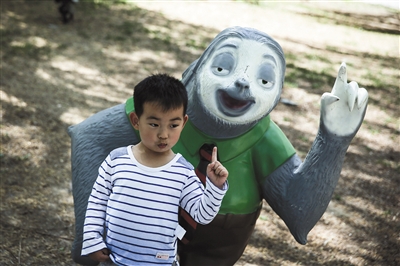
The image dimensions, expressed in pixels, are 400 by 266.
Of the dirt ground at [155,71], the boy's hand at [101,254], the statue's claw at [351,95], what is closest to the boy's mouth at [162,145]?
the boy's hand at [101,254]

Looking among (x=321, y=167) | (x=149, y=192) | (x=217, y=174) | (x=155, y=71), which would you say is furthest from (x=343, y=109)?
(x=155, y=71)

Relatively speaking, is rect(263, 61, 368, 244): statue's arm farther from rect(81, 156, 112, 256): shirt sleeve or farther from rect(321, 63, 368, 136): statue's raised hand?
rect(81, 156, 112, 256): shirt sleeve

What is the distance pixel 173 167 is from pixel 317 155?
25.6 inches

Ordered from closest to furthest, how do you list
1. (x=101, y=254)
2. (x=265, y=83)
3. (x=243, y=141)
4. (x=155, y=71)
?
(x=101, y=254), (x=265, y=83), (x=243, y=141), (x=155, y=71)

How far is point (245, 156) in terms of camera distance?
213 centimetres

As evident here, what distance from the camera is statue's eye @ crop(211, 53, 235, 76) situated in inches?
77.0

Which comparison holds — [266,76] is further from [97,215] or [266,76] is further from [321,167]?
[97,215]

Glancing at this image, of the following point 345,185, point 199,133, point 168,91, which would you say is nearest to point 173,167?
point 168,91

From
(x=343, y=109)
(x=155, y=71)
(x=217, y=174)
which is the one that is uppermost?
(x=343, y=109)

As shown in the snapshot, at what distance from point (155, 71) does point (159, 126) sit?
15.1 ft

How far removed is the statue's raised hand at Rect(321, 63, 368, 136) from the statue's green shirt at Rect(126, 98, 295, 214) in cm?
29

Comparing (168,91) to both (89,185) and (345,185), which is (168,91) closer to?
(89,185)

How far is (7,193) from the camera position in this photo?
3342 millimetres

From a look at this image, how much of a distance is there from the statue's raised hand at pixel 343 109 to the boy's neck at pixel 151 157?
0.64m
